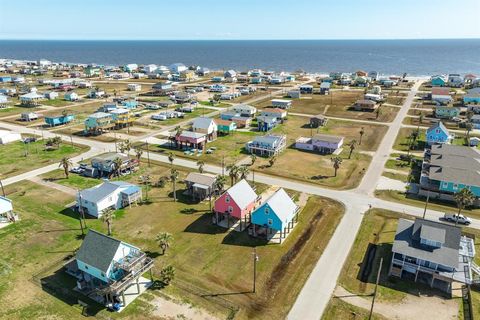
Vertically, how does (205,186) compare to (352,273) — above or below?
above

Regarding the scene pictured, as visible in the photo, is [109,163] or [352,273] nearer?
[352,273]

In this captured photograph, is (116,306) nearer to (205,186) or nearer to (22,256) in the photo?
(22,256)

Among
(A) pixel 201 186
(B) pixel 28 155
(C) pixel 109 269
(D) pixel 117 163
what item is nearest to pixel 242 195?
(A) pixel 201 186

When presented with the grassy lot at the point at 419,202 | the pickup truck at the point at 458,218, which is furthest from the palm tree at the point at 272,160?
the pickup truck at the point at 458,218

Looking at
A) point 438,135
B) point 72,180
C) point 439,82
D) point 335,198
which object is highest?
point 439,82

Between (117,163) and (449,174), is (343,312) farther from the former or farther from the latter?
(117,163)

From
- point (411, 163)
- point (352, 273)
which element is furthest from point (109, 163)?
point (411, 163)
